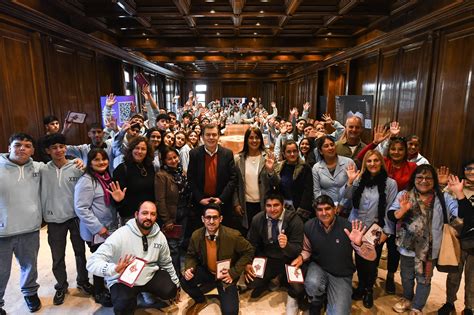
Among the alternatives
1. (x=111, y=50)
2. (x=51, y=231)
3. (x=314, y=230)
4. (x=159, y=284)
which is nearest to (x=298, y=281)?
(x=314, y=230)

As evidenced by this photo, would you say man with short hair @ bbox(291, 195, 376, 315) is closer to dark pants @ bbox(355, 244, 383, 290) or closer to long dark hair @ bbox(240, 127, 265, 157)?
dark pants @ bbox(355, 244, 383, 290)

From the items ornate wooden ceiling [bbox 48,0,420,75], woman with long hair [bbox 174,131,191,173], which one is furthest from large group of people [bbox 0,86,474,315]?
ornate wooden ceiling [bbox 48,0,420,75]

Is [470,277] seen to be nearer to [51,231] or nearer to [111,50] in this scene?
[51,231]

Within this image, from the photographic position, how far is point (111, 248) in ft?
8.77

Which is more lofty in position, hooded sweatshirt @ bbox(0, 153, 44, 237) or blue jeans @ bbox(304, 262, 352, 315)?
hooded sweatshirt @ bbox(0, 153, 44, 237)

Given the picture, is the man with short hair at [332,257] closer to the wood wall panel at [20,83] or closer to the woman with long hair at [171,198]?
the woman with long hair at [171,198]

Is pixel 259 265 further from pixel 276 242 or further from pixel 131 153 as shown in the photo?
pixel 131 153

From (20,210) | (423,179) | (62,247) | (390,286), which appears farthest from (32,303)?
(423,179)

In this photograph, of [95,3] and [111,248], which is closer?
[111,248]

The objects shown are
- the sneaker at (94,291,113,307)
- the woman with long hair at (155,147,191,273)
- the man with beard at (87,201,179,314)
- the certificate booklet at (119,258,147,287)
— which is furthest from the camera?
the woman with long hair at (155,147,191,273)

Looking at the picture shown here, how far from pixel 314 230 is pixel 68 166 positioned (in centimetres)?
261

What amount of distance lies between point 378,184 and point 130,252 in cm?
255

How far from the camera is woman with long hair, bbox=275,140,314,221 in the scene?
3.36 metres

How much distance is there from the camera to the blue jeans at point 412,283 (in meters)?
2.76
